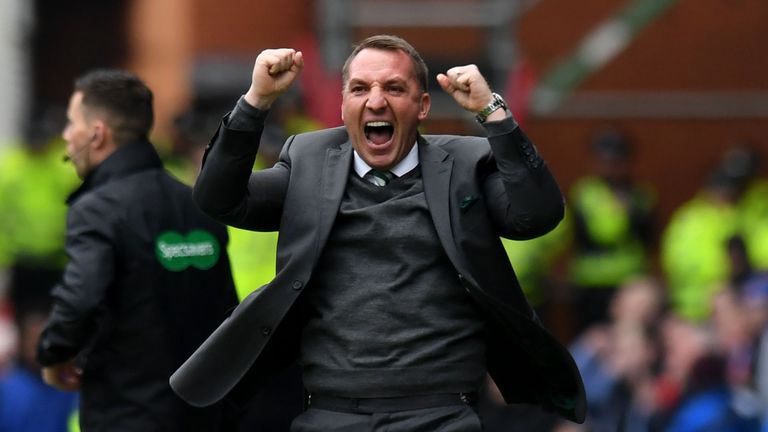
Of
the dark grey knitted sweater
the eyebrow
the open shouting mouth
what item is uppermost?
the eyebrow

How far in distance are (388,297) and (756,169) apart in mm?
8052

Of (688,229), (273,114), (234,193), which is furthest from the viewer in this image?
(688,229)

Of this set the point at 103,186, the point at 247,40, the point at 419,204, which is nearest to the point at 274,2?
the point at 247,40

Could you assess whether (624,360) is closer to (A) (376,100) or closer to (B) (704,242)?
(B) (704,242)

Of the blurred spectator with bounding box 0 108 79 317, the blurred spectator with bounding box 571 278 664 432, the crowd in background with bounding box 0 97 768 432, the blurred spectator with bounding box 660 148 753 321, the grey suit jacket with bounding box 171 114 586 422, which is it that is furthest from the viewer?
the blurred spectator with bounding box 0 108 79 317

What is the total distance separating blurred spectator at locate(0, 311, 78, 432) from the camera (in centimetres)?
1102

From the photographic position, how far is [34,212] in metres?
14.0

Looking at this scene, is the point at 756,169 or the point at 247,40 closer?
the point at 756,169

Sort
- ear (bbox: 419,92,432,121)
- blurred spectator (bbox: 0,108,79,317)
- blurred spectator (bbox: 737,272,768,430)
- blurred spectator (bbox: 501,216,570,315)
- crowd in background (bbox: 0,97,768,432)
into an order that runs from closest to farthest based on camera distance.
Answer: ear (bbox: 419,92,432,121) < blurred spectator (bbox: 737,272,768,430) < crowd in background (bbox: 0,97,768,432) < blurred spectator (bbox: 501,216,570,315) < blurred spectator (bbox: 0,108,79,317)

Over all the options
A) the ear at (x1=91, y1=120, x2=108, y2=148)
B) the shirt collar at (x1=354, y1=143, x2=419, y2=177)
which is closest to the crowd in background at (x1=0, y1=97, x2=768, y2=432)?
the ear at (x1=91, y1=120, x2=108, y2=148)

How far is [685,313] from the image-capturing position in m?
12.9

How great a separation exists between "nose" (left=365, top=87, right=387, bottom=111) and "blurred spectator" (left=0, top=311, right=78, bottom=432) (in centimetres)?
537

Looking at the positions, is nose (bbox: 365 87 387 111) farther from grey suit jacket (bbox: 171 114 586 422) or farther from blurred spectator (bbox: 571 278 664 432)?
blurred spectator (bbox: 571 278 664 432)

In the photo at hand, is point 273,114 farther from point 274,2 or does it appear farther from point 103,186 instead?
point 103,186
